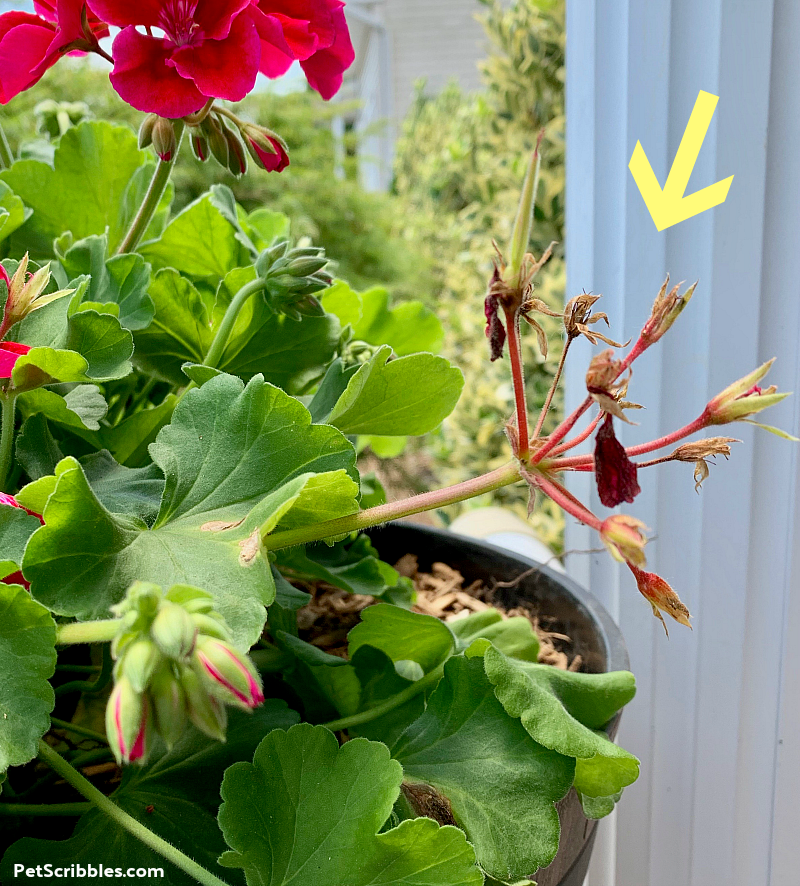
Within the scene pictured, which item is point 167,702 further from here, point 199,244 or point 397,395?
point 199,244

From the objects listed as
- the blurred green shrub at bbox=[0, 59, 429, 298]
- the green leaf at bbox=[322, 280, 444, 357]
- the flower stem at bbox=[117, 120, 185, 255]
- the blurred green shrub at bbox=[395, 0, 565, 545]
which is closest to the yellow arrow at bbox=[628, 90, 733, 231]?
the green leaf at bbox=[322, 280, 444, 357]

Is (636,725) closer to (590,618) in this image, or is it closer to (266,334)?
(590,618)

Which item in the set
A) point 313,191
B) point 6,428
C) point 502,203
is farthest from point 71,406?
point 313,191

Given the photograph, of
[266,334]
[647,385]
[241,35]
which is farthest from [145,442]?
[647,385]

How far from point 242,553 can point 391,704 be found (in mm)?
147

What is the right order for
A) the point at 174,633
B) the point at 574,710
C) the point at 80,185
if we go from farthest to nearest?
the point at 80,185 → the point at 574,710 → the point at 174,633

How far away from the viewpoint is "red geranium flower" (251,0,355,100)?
361 millimetres

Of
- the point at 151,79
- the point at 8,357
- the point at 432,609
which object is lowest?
the point at 432,609

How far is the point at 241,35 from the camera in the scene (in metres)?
0.35

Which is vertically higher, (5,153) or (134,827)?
(5,153)

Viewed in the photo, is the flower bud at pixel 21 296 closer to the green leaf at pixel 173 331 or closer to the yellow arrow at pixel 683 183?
the green leaf at pixel 173 331

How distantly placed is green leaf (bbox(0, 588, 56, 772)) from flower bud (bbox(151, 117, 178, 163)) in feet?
0.72

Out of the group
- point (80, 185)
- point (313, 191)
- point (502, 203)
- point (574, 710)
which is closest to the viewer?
point (574, 710)

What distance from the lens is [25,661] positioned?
28 centimetres
